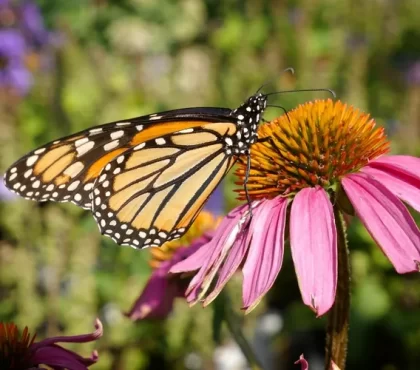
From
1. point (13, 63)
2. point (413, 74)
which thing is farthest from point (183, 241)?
point (413, 74)

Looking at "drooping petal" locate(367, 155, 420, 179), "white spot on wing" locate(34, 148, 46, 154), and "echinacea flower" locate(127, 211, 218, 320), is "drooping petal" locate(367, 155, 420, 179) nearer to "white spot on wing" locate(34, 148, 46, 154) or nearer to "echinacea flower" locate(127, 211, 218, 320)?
"echinacea flower" locate(127, 211, 218, 320)

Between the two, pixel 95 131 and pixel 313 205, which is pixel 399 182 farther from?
pixel 95 131

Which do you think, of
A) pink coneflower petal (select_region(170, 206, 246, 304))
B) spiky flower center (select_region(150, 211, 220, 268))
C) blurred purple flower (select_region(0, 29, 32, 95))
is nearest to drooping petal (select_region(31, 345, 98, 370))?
pink coneflower petal (select_region(170, 206, 246, 304))

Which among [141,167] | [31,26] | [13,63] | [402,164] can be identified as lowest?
[402,164]

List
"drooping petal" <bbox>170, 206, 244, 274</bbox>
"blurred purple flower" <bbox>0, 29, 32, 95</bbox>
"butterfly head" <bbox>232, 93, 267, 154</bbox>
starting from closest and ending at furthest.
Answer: "drooping petal" <bbox>170, 206, 244, 274</bbox> → "butterfly head" <bbox>232, 93, 267, 154</bbox> → "blurred purple flower" <bbox>0, 29, 32, 95</bbox>

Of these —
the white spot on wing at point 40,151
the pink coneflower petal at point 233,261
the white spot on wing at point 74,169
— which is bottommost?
the pink coneflower petal at point 233,261

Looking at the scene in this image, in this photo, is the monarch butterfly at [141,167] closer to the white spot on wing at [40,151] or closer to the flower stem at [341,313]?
the white spot on wing at [40,151]

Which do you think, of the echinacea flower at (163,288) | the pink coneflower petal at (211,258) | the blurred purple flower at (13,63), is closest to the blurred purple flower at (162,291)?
the echinacea flower at (163,288)
